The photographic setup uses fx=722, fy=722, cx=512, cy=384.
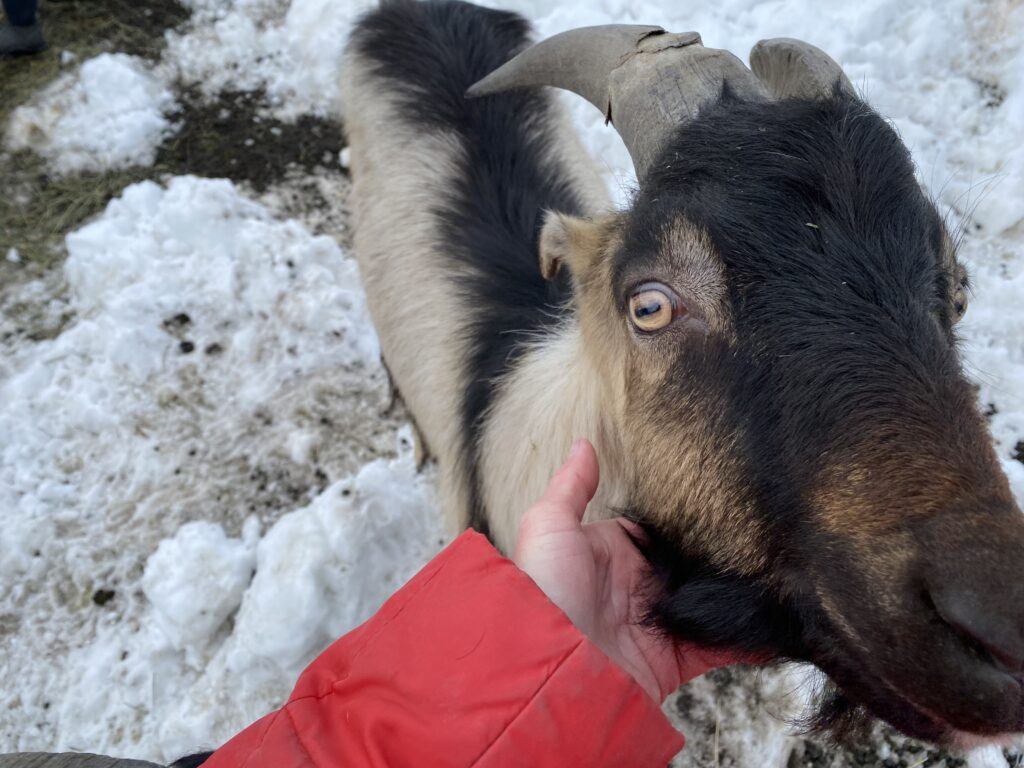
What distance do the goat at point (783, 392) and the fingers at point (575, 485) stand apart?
114 millimetres

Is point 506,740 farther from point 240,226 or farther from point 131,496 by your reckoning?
point 240,226

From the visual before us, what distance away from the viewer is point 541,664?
152 cm

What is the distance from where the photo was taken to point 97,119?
518 centimetres

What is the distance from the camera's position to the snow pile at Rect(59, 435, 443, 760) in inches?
125

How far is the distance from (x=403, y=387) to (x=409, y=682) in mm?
2142

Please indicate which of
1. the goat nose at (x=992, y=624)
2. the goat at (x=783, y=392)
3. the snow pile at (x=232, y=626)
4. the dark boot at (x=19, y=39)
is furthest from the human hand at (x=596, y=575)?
the dark boot at (x=19, y=39)

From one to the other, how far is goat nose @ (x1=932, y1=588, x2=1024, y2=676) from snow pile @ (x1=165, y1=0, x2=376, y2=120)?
17.2 ft

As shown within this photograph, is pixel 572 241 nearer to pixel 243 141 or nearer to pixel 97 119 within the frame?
pixel 243 141

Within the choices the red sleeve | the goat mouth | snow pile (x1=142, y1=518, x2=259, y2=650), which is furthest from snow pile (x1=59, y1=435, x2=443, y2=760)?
the goat mouth

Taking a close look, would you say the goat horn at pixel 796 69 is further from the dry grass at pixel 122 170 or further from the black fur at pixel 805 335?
the dry grass at pixel 122 170

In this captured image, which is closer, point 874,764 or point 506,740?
point 506,740

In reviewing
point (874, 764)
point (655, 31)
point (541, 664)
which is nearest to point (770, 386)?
point (541, 664)

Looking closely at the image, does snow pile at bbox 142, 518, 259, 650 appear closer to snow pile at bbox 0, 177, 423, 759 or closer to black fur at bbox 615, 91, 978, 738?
snow pile at bbox 0, 177, 423, 759

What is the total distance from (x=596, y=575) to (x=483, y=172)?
6.73ft
